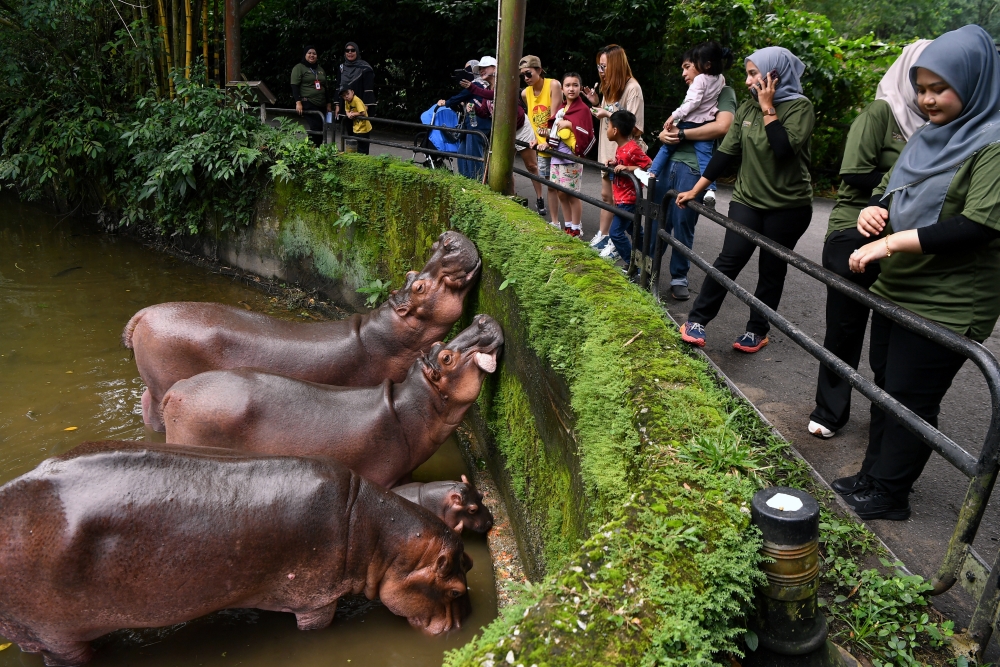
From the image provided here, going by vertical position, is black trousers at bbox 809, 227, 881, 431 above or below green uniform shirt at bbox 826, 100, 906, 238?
below

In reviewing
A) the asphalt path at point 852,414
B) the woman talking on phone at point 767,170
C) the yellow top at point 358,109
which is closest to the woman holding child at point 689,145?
the asphalt path at point 852,414

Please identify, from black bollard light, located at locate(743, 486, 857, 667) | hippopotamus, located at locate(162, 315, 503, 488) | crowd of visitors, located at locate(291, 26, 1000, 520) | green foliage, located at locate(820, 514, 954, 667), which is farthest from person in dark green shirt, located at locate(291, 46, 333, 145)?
black bollard light, located at locate(743, 486, 857, 667)

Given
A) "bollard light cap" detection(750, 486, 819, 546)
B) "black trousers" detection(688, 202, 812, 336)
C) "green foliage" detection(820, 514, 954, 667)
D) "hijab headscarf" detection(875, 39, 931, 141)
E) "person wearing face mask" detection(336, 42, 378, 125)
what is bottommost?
"green foliage" detection(820, 514, 954, 667)

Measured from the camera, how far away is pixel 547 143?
24.2ft

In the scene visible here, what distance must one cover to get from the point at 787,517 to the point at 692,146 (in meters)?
4.59

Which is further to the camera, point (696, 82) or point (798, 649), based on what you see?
point (696, 82)

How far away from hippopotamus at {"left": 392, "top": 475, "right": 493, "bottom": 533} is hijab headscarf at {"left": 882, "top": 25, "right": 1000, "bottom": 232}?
250cm

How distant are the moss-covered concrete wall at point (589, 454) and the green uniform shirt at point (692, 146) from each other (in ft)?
4.71

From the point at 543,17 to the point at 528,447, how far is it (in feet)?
39.4

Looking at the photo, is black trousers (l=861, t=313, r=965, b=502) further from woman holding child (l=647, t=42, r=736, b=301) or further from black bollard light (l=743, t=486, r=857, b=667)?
woman holding child (l=647, t=42, r=736, b=301)

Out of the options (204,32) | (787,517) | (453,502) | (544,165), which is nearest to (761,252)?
(453,502)

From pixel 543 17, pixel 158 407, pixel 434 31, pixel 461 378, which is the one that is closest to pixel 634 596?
pixel 461 378

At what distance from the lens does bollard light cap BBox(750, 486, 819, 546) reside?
77.9 inches

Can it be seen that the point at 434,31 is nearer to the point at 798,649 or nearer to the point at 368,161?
the point at 368,161
